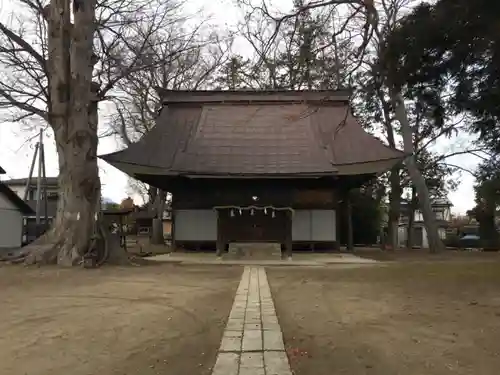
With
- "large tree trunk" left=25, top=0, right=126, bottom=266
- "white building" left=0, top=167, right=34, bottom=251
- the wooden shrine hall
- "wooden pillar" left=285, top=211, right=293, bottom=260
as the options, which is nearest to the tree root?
"large tree trunk" left=25, top=0, right=126, bottom=266

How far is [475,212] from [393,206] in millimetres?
7425

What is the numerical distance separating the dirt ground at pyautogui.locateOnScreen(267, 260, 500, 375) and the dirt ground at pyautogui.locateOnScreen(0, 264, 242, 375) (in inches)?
38.2

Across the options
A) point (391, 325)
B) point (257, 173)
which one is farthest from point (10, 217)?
point (391, 325)

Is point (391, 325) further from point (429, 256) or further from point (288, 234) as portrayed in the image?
point (429, 256)

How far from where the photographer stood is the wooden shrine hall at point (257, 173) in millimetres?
19250

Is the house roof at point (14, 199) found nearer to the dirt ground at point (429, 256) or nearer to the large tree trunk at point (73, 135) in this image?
the large tree trunk at point (73, 135)

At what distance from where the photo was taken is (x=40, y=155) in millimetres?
31141

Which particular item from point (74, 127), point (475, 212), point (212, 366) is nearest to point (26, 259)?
point (74, 127)

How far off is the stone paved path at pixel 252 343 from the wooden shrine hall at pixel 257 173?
11440 mm

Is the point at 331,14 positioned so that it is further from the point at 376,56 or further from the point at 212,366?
the point at 212,366

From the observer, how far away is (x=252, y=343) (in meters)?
4.97

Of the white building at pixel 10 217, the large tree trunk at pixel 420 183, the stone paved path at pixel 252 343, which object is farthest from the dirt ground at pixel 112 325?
the white building at pixel 10 217

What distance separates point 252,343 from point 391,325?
1.97 meters

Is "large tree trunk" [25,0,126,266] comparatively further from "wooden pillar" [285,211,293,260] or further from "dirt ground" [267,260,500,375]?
"dirt ground" [267,260,500,375]
